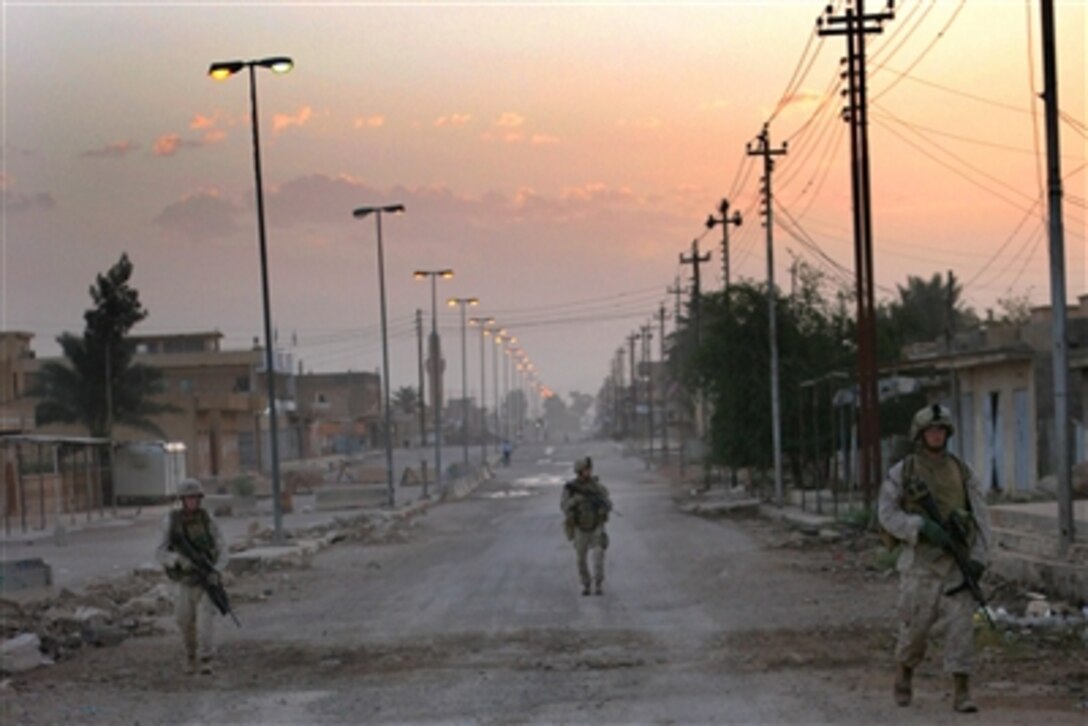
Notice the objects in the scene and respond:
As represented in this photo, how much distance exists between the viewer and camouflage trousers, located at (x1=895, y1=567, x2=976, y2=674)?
9531 mm

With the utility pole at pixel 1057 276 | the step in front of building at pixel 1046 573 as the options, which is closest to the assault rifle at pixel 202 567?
the step in front of building at pixel 1046 573

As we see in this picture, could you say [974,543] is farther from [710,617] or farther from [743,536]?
[743,536]

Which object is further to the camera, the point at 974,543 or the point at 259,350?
the point at 259,350

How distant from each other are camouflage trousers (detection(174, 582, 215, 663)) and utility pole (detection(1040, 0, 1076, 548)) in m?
8.86

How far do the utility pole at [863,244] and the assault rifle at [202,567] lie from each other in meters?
16.9

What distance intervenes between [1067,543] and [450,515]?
3333 centimetres

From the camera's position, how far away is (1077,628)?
13305mm

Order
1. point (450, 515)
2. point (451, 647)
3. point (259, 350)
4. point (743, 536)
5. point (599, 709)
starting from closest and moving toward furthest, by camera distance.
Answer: point (599, 709) < point (451, 647) < point (743, 536) < point (450, 515) < point (259, 350)

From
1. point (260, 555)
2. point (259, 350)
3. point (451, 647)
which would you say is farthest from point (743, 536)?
point (259, 350)

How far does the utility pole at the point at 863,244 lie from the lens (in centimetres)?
2792

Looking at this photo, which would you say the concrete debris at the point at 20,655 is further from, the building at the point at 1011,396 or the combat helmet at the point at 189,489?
the building at the point at 1011,396

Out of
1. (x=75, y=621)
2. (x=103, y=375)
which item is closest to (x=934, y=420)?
(x=75, y=621)

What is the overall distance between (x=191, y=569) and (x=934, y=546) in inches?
258

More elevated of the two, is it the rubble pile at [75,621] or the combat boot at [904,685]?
the combat boot at [904,685]
